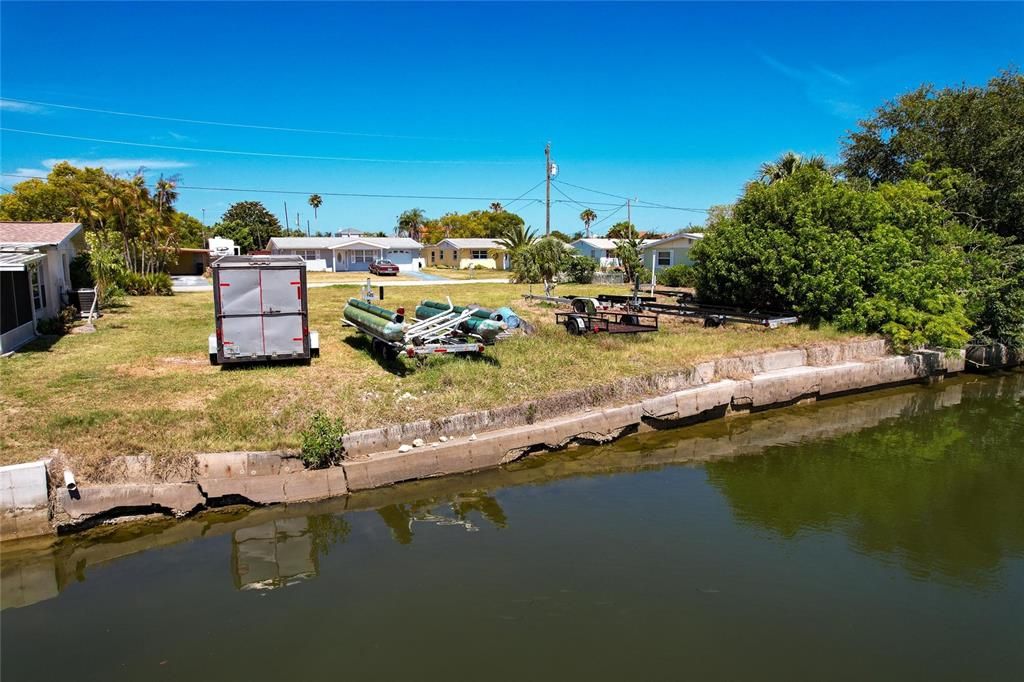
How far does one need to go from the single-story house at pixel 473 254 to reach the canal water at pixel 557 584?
43323 millimetres

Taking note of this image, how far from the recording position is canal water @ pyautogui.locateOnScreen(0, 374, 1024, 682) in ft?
18.3

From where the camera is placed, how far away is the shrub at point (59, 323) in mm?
14648

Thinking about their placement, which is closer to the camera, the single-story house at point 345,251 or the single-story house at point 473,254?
the single-story house at point 345,251

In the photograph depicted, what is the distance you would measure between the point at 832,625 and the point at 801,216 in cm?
1464

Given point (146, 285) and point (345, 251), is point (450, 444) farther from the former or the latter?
point (345, 251)

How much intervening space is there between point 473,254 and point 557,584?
50.0 metres

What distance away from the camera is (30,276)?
14117mm

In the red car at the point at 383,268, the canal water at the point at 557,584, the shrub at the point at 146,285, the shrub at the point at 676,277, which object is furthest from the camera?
the red car at the point at 383,268

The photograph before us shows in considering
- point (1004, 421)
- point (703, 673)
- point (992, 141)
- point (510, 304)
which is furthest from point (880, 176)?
point (703, 673)

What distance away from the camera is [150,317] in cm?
1838

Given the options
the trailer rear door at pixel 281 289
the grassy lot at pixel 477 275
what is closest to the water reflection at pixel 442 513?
the trailer rear door at pixel 281 289

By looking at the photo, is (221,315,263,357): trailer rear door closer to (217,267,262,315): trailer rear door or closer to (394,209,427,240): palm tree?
(217,267,262,315): trailer rear door

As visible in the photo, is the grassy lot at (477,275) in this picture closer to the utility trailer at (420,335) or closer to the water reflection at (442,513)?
the utility trailer at (420,335)

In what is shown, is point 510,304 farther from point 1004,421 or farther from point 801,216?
point 1004,421
